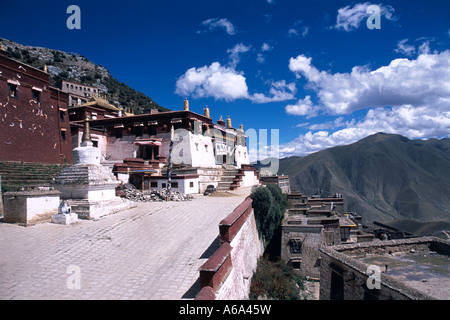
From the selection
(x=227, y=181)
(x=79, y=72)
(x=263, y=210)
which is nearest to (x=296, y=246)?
(x=263, y=210)

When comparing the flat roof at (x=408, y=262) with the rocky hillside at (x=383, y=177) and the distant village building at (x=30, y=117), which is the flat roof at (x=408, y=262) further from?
the rocky hillside at (x=383, y=177)

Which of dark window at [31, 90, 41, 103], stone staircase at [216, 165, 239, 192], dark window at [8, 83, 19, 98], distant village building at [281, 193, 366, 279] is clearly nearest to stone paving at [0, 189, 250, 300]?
distant village building at [281, 193, 366, 279]

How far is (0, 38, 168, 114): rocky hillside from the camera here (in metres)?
63.9

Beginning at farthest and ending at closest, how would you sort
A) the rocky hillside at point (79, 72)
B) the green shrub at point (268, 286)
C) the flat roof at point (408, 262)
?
the rocky hillside at point (79, 72) < the green shrub at point (268, 286) < the flat roof at point (408, 262)

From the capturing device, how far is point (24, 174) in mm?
15117

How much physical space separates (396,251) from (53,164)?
2281 cm

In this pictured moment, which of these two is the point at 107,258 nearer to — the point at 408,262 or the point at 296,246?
the point at 408,262

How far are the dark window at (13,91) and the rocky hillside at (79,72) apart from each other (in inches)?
1841

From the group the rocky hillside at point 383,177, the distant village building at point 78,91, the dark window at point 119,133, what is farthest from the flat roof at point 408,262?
the rocky hillside at point 383,177

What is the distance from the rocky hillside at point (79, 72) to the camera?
210 feet

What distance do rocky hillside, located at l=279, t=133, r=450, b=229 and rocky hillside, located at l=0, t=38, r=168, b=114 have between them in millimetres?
58718

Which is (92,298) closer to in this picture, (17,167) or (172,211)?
(172,211)

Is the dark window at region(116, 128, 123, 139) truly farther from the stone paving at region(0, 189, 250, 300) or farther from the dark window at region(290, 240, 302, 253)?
the dark window at region(290, 240, 302, 253)
